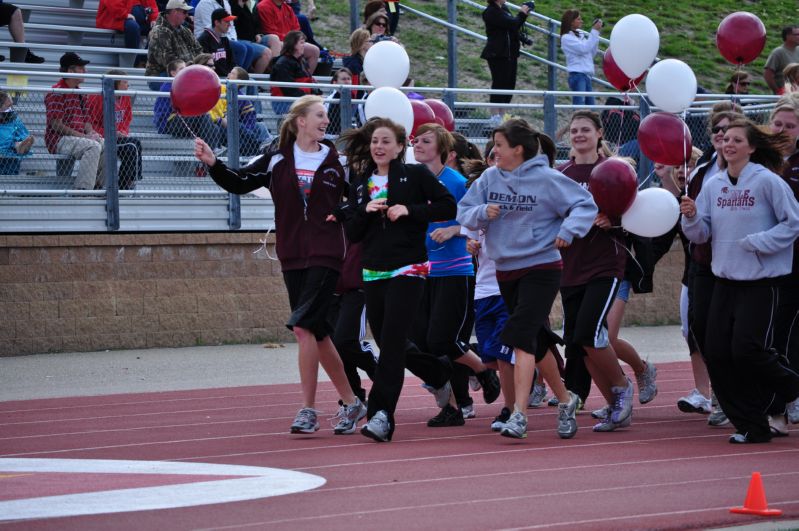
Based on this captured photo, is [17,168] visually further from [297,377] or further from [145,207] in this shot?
[297,377]

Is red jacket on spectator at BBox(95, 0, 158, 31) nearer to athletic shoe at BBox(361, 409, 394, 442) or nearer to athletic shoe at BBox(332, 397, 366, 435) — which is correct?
athletic shoe at BBox(332, 397, 366, 435)

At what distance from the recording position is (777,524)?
5875 mm

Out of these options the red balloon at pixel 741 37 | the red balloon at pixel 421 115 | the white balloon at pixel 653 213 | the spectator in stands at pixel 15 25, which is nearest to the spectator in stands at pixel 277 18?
the spectator in stands at pixel 15 25

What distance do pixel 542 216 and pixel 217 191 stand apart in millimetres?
6818

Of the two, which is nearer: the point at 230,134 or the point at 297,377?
the point at 297,377

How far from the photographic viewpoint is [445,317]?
9516 mm

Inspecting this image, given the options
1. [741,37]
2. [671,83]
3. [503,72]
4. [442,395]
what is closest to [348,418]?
[442,395]

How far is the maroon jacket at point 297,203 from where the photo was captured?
884 centimetres

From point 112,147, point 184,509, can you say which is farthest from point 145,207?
point 184,509

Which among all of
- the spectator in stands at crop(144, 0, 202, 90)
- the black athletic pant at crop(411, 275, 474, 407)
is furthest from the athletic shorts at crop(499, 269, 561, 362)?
the spectator in stands at crop(144, 0, 202, 90)

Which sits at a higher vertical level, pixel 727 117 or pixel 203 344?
pixel 727 117

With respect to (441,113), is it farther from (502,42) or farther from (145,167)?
(502,42)

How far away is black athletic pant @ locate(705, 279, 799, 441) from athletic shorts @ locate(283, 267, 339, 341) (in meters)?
2.45

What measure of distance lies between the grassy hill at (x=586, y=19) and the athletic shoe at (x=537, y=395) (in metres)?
14.0
